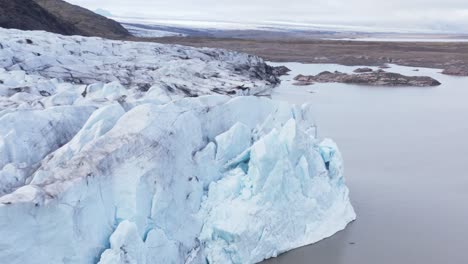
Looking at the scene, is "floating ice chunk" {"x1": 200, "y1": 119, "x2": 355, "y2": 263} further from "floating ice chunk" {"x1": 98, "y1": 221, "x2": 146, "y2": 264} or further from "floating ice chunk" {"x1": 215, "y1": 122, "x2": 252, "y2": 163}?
"floating ice chunk" {"x1": 98, "y1": 221, "x2": 146, "y2": 264}

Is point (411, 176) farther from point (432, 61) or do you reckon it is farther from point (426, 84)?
point (432, 61)

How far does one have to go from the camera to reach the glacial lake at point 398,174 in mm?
5578

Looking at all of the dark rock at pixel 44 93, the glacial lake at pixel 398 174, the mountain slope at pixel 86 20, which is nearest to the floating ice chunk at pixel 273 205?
the glacial lake at pixel 398 174

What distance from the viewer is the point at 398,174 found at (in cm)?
819

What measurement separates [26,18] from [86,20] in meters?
13.6

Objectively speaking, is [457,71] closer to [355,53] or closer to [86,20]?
[355,53]

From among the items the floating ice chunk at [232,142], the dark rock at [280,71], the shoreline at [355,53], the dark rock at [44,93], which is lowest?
the shoreline at [355,53]

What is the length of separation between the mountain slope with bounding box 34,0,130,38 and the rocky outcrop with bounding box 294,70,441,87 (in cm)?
1526

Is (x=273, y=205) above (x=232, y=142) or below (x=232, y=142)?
below

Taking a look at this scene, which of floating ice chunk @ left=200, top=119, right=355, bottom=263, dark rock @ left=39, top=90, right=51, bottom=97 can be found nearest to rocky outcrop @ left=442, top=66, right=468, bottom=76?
dark rock @ left=39, top=90, right=51, bottom=97

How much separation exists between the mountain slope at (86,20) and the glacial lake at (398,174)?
1842 cm

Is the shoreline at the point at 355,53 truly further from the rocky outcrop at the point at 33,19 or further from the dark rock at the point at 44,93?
the dark rock at the point at 44,93

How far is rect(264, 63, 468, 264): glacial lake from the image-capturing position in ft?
18.3

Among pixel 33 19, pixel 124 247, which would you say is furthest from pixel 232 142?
pixel 33 19
